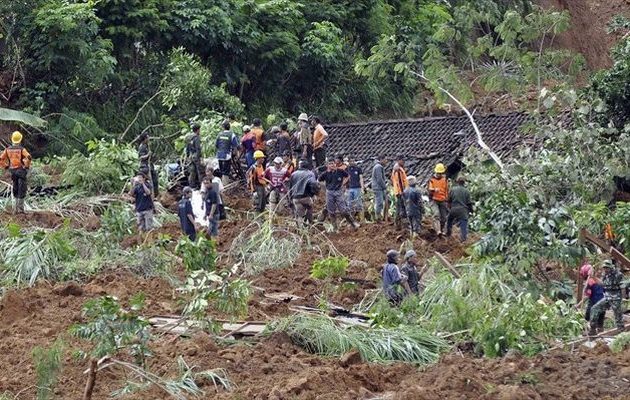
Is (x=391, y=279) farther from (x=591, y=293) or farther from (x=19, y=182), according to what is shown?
(x=19, y=182)

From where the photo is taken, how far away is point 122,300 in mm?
18969

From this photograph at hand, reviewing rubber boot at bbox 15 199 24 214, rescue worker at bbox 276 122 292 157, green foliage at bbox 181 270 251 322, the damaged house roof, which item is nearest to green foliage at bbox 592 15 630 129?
the damaged house roof

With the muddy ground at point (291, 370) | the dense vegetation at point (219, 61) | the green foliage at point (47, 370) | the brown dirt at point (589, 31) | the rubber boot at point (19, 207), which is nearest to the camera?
the green foliage at point (47, 370)

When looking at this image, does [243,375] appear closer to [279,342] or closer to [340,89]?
[279,342]

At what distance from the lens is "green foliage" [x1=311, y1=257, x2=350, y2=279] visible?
20.8 meters

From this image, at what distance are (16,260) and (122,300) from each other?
285 centimetres

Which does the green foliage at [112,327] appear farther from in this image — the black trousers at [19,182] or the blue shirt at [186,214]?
the black trousers at [19,182]

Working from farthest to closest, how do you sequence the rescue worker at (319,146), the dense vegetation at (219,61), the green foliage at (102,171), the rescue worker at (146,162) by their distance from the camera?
the dense vegetation at (219,61) < the green foliage at (102,171) < the rescue worker at (319,146) < the rescue worker at (146,162)

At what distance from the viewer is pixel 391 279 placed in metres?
18.5

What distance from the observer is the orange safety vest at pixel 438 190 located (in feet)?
77.3

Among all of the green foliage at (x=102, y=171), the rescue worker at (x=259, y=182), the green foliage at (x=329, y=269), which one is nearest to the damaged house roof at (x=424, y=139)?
the rescue worker at (x=259, y=182)

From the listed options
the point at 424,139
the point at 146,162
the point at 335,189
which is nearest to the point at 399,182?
the point at 335,189

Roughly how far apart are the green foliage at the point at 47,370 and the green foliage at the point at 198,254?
15.5 feet

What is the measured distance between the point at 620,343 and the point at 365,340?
285 centimetres
